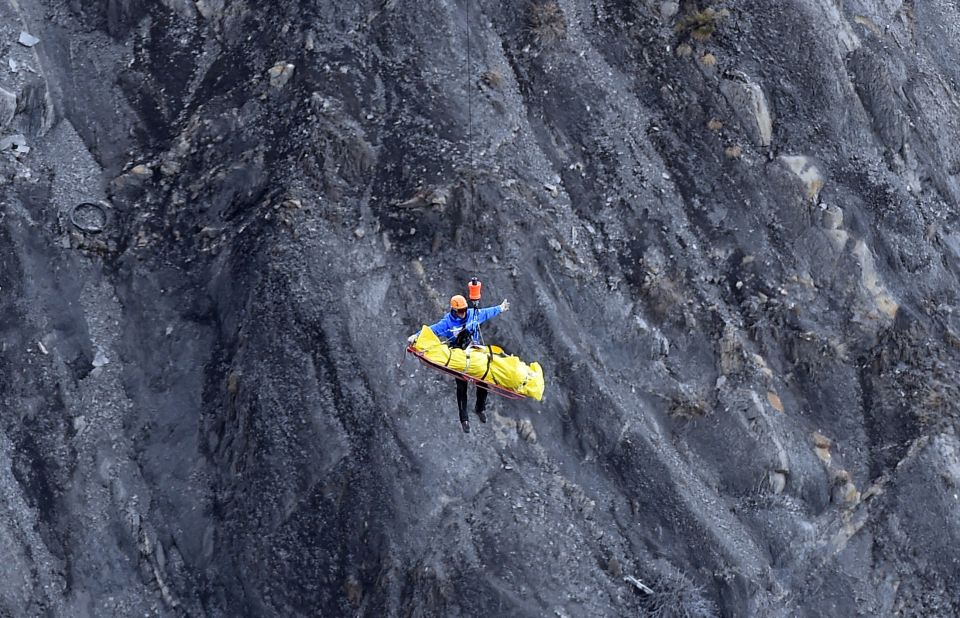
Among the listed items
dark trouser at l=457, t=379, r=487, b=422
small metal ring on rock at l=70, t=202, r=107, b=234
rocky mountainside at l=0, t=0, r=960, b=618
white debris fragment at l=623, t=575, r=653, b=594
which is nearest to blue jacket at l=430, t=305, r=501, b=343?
dark trouser at l=457, t=379, r=487, b=422

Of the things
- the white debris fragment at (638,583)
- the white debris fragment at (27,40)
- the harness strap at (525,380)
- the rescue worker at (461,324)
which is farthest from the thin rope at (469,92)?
the white debris fragment at (27,40)

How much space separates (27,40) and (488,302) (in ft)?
46.1

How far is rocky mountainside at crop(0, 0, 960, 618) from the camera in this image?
25.2m

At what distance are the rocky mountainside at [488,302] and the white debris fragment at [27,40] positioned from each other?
1.23 feet

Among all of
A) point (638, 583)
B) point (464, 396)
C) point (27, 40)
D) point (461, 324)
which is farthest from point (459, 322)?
point (27, 40)

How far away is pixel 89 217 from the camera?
2866 centimetres

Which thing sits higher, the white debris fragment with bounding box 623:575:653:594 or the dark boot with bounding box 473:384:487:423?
the dark boot with bounding box 473:384:487:423

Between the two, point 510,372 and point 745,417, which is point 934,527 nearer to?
point 745,417

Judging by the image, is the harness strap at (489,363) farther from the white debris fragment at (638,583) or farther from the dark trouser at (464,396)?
the white debris fragment at (638,583)

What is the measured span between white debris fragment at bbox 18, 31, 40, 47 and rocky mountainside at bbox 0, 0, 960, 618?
375mm

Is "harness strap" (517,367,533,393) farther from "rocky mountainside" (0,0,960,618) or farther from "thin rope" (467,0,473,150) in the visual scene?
"thin rope" (467,0,473,150)

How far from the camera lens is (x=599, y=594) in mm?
24734

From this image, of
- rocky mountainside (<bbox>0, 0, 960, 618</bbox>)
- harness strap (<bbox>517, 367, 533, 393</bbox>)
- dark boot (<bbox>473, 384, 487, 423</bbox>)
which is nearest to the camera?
harness strap (<bbox>517, 367, 533, 393</bbox>)

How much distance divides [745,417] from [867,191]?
6.49 m
